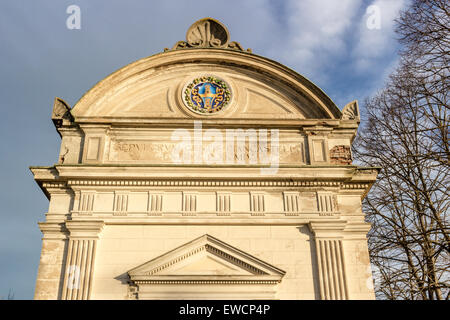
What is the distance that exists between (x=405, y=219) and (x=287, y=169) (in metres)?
9.44

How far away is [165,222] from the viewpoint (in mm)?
13891

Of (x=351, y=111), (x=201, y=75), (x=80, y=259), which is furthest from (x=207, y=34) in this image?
(x=80, y=259)

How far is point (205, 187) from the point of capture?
47.6 ft

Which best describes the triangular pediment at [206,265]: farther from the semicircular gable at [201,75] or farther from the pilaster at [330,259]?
the semicircular gable at [201,75]

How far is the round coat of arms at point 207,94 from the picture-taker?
52.7 ft

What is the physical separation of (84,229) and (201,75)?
7.07m

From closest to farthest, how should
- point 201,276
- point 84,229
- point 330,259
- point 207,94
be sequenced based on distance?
point 201,276 < point 330,259 < point 84,229 < point 207,94

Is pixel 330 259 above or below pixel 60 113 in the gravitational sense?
below

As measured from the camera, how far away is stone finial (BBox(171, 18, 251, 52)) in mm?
17141

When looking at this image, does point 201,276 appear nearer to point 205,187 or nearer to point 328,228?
point 205,187

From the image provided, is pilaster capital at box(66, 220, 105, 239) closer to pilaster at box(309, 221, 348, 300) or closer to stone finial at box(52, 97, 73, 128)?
stone finial at box(52, 97, 73, 128)

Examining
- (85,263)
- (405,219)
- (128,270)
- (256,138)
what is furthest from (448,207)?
(85,263)

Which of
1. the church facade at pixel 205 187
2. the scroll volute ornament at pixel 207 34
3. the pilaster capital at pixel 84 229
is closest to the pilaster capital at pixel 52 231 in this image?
the church facade at pixel 205 187
